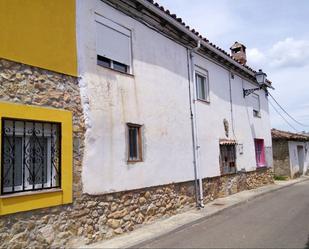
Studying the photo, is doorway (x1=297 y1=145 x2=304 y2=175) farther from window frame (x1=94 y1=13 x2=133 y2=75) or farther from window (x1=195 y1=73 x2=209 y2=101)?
window frame (x1=94 y1=13 x2=133 y2=75)

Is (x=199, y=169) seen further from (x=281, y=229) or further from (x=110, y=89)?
(x=110, y=89)

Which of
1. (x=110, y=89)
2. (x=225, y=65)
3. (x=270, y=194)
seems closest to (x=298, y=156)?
(x=270, y=194)

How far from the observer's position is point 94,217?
23.8ft

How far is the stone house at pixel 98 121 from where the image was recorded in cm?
614

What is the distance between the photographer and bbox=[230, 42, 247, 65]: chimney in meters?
18.4

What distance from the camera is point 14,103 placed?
237 inches

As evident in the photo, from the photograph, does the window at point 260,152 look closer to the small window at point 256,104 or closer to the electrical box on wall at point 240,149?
the small window at point 256,104

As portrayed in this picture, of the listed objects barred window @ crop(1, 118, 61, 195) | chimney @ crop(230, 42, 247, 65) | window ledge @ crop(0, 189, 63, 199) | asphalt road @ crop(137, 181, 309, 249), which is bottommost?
asphalt road @ crop(137, 181, 309, 249)

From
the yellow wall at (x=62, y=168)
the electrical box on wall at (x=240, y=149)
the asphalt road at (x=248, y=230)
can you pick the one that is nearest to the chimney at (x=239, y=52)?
the electrical box on wall at (x=240, y=149)

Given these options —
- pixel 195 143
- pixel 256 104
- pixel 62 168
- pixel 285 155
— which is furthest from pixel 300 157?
pixel 62 168

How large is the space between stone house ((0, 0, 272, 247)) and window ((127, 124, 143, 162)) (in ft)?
0.08

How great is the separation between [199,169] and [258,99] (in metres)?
8.12

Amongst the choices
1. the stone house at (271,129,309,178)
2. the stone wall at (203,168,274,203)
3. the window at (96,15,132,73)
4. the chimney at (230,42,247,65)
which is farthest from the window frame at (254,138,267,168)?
the window at (96,15,132,73)

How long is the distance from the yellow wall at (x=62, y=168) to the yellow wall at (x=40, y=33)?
0.80 metres
